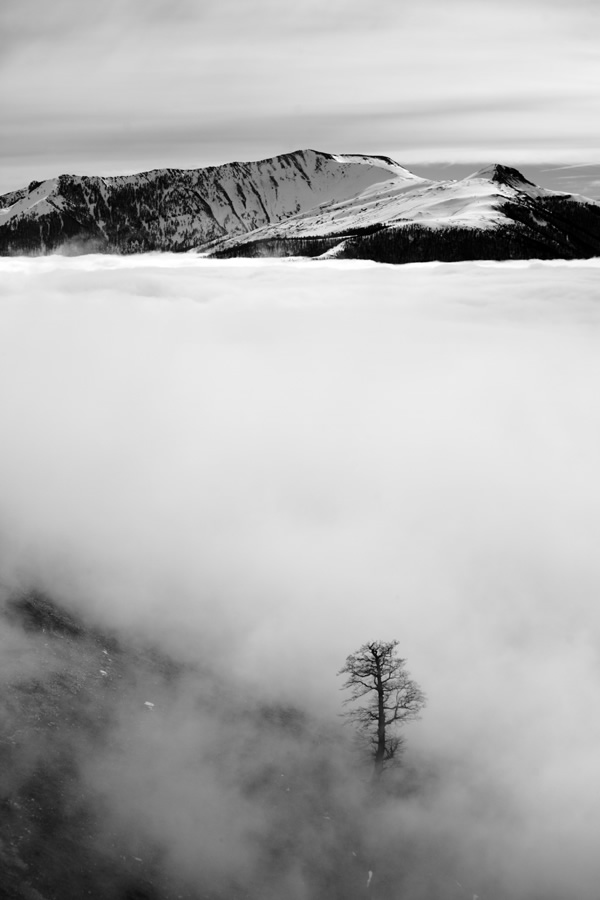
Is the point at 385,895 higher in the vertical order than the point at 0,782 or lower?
lower

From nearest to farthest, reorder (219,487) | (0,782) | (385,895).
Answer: (0,782)
(385,895)
(219,487)

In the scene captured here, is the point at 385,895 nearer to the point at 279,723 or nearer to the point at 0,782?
the point at 279,723

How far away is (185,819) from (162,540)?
82.7 meters

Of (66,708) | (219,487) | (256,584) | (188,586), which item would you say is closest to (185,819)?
(66,708)

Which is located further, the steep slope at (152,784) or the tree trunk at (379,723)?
the tree trunk at (379,723)

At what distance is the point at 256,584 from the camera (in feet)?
401

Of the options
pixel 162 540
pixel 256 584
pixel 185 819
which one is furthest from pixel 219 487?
pixel 185 819

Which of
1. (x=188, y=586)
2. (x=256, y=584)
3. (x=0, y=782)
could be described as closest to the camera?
(x=0, y=782)

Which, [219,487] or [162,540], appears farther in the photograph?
[219,487]

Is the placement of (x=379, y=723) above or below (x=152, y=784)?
above

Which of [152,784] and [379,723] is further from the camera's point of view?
[152,784]

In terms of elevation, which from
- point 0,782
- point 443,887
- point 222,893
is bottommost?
point 443,887

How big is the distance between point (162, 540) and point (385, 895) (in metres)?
89.0

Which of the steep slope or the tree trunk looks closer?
the steep slope
